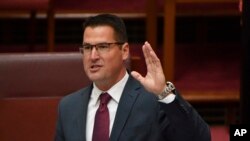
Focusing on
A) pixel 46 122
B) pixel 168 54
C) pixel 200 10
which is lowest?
pixel 46 122

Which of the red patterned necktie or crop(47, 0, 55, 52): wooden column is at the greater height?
crop(47, 0, 55, 52): wooden column

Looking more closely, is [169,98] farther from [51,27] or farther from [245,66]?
[51,27]

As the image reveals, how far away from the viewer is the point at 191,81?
1.53m

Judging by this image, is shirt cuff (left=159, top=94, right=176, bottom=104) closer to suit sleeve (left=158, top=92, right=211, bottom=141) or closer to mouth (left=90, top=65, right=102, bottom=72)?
suit sleeve (left=158, top=92, right=211, bottom=141)

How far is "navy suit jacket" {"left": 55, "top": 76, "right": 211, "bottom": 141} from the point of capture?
812 millimetres

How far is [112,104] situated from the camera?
3.06 ft

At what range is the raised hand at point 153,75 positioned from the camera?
81 cm

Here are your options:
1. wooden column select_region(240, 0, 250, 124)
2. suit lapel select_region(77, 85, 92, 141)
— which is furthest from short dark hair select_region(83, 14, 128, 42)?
wooden column select_region(240, 0, 250, 124)

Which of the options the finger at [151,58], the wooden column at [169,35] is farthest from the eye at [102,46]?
the wooden column at [169,35]

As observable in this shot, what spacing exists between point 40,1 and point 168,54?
394mm

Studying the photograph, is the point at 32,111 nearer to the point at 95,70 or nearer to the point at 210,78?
the point at 95,70

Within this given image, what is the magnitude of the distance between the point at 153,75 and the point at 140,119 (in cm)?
10

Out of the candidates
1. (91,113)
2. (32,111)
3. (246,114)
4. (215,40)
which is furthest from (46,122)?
(215,40)

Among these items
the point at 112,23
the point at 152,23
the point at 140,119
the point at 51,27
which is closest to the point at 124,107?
the point at 140,119
